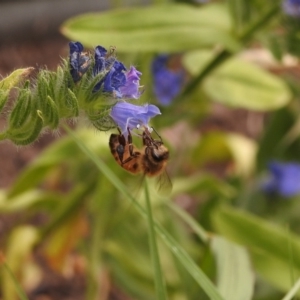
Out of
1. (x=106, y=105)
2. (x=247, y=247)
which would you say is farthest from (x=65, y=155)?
(x=106, y=105)

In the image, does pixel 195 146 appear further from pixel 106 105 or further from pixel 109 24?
pixel 106 105

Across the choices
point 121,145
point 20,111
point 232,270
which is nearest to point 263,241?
point 232,270

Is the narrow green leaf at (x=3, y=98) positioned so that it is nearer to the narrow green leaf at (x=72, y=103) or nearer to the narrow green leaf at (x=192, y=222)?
the narrow green leaf at (x=72, y=103)

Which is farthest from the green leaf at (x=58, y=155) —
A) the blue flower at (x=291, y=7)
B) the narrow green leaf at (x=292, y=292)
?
the narrow green leaf at (x=292, y=292)

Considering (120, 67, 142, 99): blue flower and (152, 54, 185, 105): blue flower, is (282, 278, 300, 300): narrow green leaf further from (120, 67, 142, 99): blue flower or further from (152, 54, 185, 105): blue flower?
(152, 54, 185, 105): blue flower

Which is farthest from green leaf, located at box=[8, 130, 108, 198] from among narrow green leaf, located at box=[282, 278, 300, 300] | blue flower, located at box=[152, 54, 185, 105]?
narrow green leaf, located at box=[282, 278, 300, 300]

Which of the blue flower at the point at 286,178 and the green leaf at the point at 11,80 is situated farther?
the blue flower at the point at 286,178
